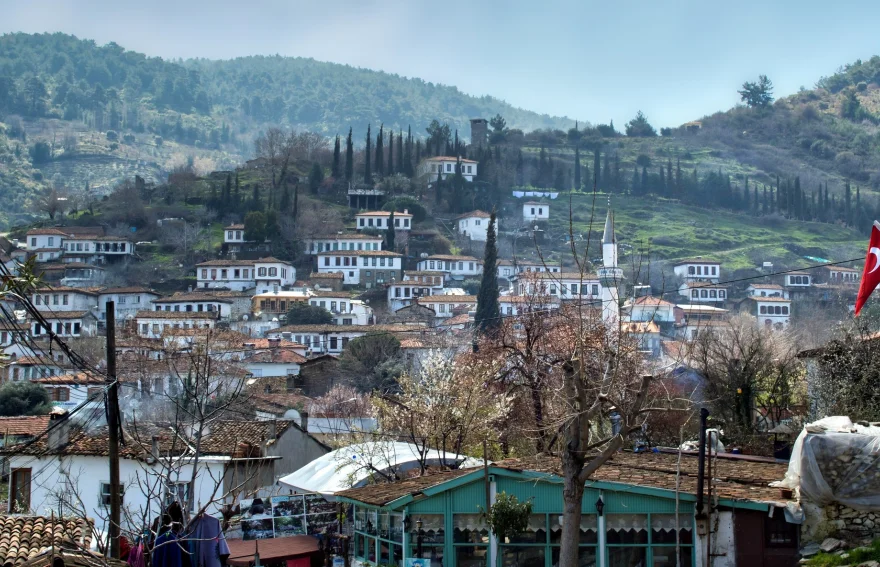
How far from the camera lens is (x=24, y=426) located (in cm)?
3033

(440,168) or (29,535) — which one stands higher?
(440,168)

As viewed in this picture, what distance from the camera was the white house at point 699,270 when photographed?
120m

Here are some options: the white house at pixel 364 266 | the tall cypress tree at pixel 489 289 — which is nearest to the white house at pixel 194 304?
the white house at pixel 364 266

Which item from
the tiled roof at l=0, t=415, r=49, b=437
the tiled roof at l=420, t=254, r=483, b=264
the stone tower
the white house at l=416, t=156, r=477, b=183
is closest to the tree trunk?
the tiled roof at l=0, t=415, r=49, b=437

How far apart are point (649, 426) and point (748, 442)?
312 cm

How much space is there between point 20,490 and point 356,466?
6.89 metres

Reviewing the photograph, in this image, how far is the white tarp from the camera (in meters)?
23.0

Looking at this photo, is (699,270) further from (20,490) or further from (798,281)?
(20,490)

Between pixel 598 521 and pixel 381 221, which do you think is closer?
pixel 598 521

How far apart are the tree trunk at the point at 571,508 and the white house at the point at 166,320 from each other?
237 feet

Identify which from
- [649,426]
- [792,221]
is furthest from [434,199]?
[649,426]

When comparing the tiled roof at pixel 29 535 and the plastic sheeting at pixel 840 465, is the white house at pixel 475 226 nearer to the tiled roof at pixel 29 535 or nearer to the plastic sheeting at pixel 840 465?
the tiled roof at pixel 29 535

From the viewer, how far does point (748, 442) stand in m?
27.4

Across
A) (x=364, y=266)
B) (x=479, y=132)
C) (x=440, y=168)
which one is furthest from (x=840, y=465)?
(x=479, y=132)
